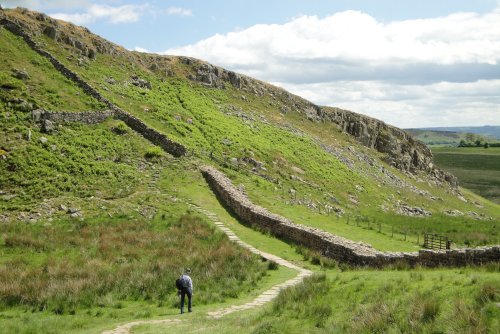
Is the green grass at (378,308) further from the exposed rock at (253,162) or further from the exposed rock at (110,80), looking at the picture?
the exposed rock at (110,80)

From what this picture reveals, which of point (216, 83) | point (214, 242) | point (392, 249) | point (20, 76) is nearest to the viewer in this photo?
point (214, 242)

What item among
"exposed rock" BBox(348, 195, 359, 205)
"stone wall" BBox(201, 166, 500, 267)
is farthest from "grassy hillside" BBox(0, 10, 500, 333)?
"stone wall" BBox(201, 166, 500, 267)

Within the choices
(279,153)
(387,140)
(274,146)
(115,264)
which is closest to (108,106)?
(279,153)

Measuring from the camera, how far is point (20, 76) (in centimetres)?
4206

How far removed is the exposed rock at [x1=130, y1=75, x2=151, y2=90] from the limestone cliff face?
Result: 105 ft

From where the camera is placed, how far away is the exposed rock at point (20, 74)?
4188 centimetres

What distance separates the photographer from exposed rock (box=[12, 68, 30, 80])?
137 feet

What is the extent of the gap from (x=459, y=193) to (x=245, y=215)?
60.0 m

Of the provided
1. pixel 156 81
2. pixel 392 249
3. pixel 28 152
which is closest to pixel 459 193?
pixel 156 81

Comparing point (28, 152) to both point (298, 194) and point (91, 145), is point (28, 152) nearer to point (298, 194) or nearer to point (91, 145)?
point (91, 145)

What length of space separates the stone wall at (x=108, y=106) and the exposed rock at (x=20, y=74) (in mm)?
5054

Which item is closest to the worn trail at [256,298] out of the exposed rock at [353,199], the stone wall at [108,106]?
the stone wall at [108,106]

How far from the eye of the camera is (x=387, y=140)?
269 ft

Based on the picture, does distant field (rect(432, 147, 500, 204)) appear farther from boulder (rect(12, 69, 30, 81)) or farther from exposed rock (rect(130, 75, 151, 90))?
boulder (rect(12, 69, 30, 81))
